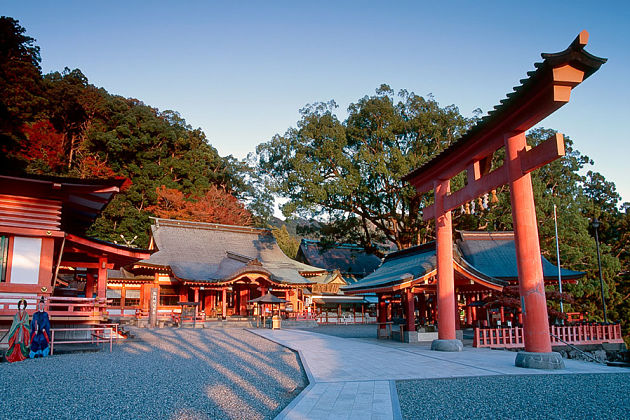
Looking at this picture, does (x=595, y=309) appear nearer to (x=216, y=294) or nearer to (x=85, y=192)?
(x=216, y=294)

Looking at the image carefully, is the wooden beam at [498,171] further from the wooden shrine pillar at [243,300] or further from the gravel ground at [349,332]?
the wooden shrine pillar at [243,300]

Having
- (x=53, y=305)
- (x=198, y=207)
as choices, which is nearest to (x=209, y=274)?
(x=198, y=207)

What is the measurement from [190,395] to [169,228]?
26411 millimetres

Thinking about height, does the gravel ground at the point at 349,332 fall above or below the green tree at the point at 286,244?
below

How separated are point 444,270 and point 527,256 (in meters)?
3.50

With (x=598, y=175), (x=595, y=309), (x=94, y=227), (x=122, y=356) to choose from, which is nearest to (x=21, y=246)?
(x=122, y=356)

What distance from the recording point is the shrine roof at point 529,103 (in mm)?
7064

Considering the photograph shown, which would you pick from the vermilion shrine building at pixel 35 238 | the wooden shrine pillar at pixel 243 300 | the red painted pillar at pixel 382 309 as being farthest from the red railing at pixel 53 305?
the wooden shrine pillar at pixel 243 300

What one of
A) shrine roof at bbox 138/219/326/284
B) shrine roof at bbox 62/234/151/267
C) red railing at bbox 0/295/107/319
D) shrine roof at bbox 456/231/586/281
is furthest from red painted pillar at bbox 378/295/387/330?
red railing at bbox 0/295/107/319

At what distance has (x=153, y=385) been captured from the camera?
709 cm

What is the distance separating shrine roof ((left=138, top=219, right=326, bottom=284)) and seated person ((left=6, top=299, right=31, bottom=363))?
14387 mm

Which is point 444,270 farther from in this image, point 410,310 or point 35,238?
point 35,238

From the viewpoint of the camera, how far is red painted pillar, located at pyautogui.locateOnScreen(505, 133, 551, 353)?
8117mm

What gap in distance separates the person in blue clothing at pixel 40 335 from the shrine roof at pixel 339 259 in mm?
29522
